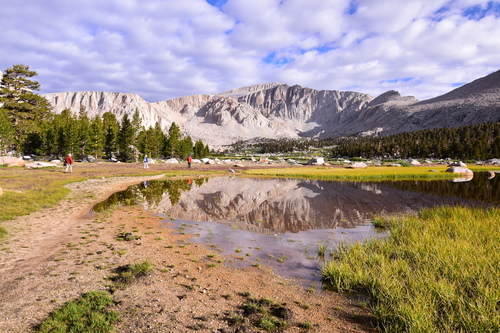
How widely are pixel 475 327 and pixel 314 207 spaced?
16741 mm

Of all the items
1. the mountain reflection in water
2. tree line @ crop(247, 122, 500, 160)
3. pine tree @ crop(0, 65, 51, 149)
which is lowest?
the mountain reflection in water

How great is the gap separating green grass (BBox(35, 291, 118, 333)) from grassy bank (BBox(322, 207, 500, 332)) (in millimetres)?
6903

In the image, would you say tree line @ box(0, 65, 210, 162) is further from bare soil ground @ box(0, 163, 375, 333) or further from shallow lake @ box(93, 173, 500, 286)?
bare soil ground @ box(0, 163, 375, 333)

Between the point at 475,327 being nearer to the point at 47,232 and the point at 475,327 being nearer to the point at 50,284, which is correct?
the point at 50,284

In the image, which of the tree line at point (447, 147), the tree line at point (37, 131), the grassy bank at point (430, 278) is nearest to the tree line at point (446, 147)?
the tree line at point (447, 147)

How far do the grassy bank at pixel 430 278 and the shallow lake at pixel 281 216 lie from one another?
64.9 inches

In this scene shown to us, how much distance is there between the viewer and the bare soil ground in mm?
6227

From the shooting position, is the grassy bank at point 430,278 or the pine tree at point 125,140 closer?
the grassy bank at point 430,278

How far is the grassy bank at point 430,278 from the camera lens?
228 inches

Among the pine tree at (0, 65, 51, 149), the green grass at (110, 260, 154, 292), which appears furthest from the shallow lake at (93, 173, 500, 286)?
the pine tree at (0, 65, 51, 149)

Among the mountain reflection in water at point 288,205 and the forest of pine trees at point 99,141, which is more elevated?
the forest of pine trees at point 99,141

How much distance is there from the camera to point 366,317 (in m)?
6.67

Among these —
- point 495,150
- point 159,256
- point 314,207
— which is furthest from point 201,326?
point 495,150

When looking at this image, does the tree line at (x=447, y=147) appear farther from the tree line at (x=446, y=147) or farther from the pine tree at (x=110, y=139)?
the pine tree at (x=110, y=139)
